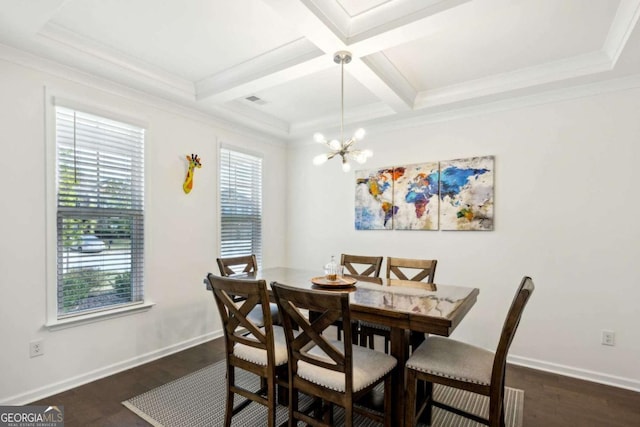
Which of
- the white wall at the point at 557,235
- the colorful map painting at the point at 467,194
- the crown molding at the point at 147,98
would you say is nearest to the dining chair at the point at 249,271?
the crown molding at the point at 147,98

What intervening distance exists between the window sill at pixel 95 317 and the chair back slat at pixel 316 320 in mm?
1987

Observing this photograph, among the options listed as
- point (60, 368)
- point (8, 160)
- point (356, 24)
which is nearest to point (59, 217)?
point (8, 160)

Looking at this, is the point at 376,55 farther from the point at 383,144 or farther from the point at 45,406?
the point at 45,406

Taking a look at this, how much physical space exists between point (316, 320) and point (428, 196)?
8.05 feet

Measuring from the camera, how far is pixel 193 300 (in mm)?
3604

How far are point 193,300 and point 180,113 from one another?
80.0 inches

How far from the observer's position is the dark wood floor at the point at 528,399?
2.22 m

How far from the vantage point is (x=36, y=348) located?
246 centimetres

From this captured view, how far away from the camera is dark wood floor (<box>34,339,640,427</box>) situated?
7.27 ft

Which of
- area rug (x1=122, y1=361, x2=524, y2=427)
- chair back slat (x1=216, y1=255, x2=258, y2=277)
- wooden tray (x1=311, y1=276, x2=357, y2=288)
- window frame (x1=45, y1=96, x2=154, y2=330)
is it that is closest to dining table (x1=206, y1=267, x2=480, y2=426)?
wooden tray (x1=311, y1=276, x2=357, y2=288)

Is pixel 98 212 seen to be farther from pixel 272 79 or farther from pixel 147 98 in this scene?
pixel 272 79

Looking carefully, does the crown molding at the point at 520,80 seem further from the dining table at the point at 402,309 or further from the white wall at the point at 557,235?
the dining table at the point at 402,309

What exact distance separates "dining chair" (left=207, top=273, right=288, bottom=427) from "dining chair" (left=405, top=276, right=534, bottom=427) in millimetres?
769

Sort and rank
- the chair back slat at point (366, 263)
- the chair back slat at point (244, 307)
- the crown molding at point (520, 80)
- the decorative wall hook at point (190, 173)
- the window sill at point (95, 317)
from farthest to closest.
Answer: the decorative wall hook at point (190, 173)
the chair back slat at point (366, 263)
the crown molding at point (520, 80)
the window sill at point (95, 317)
the chair back slat at point (244, 307)
